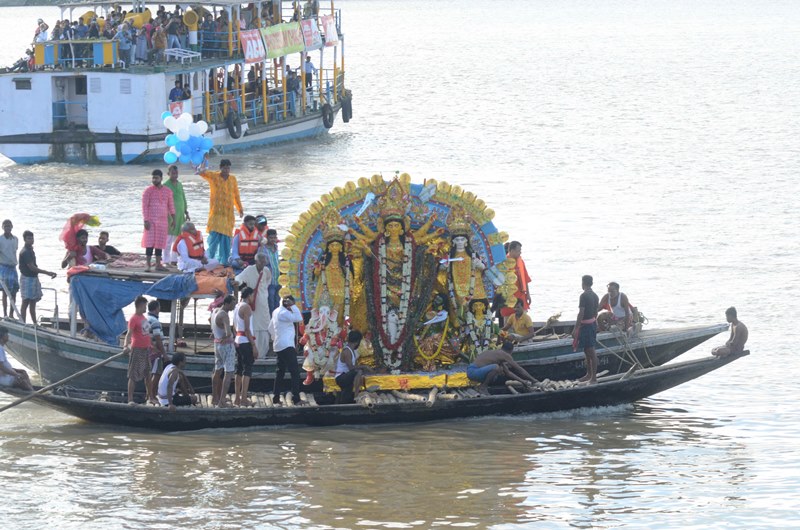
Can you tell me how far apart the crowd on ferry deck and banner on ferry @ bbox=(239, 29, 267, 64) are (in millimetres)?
351

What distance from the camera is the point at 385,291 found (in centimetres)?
1627

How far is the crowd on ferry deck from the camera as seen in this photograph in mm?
34625

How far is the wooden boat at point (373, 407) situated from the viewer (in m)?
15.7

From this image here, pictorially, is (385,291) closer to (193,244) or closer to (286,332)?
(286,332)

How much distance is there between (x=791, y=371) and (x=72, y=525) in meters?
10.6

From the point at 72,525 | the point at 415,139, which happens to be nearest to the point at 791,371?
the point at 72,525

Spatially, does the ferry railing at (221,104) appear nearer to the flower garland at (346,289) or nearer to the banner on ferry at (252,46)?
the banner on ferry at (252,46)

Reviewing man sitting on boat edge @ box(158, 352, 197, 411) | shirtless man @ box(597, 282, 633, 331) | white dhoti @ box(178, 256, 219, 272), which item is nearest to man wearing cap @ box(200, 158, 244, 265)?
white dhoti @ box(178, 256, 219, 272)

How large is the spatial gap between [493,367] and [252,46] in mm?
23334

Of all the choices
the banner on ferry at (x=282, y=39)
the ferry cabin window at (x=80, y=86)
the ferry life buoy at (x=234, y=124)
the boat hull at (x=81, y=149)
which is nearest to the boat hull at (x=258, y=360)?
the boat hull at (x=81, y=149)

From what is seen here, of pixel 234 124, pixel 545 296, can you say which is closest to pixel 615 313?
pixel 545 296

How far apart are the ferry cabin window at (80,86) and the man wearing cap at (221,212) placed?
59.3 ft

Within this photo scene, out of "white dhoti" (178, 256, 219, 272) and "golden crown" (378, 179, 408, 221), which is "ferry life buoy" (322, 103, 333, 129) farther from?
"golden crown" (378, 179, 408, 221)

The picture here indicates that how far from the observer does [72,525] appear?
1348cm
